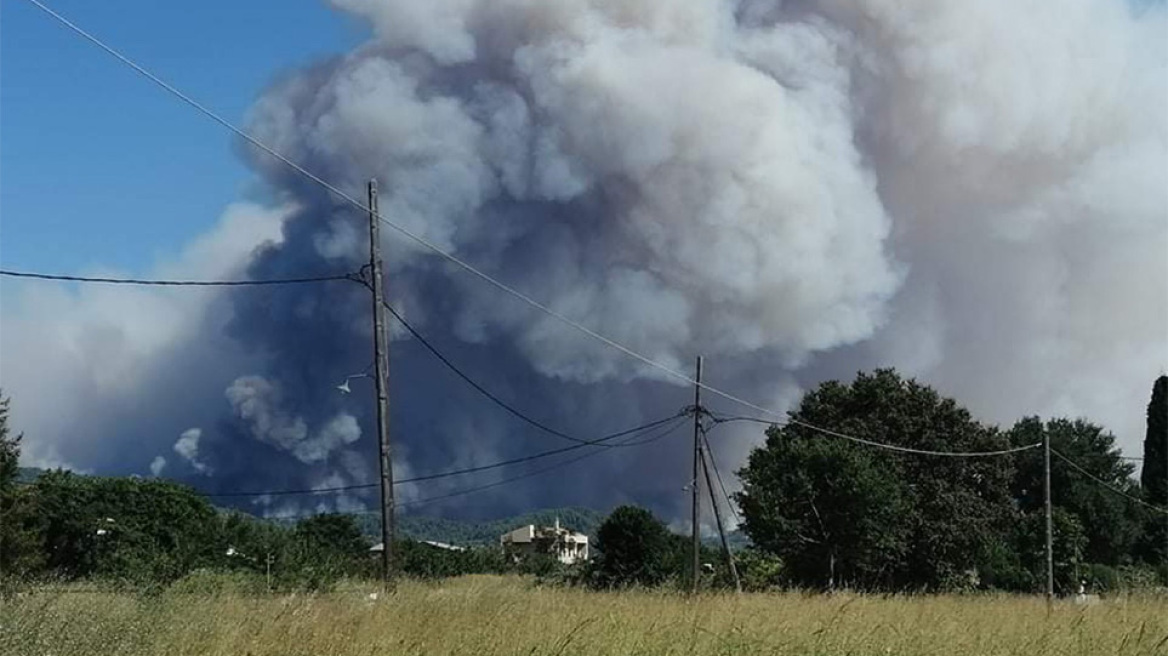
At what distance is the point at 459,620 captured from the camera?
12.7 metres

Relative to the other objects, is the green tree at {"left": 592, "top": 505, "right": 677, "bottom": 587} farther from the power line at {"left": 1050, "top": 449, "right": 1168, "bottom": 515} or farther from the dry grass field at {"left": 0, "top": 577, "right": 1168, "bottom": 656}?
the power line at {"left": 1050, "top": 449, "right": 1168, "bottom": 515}

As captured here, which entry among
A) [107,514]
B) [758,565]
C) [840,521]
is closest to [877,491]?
[840,521]

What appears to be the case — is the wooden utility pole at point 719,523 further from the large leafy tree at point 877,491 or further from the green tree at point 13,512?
the green tree at point 13,512

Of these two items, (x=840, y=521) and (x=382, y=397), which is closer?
(x=382, y=397)

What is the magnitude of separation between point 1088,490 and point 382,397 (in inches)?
2581

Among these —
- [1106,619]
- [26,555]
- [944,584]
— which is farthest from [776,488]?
[1106,619]

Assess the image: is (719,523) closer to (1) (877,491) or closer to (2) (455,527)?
(1) (877,491)

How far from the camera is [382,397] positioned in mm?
22953

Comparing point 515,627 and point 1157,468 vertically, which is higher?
point 1157,468

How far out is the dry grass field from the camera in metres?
9.97

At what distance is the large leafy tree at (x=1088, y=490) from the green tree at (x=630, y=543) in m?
33.0

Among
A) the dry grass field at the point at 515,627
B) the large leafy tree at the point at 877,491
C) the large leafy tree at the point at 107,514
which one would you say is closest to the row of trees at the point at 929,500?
the large leafy tree at the point at 877,491

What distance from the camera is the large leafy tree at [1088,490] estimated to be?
78.0m

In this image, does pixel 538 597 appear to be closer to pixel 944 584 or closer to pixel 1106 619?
pixel 1106 619
